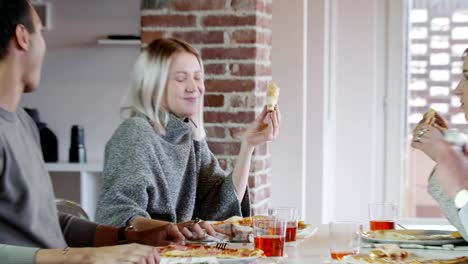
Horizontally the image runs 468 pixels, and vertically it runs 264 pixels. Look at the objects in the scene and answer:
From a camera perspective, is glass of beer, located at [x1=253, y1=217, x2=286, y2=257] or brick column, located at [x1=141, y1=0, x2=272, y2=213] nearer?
glass of beer, located at [x1=253, y1=217, x2=286, y2=257]

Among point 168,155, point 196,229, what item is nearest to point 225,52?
point 168,155

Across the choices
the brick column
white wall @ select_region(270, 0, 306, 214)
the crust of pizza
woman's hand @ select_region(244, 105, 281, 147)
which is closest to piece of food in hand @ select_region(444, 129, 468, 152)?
the crust of pizza

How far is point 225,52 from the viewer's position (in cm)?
416

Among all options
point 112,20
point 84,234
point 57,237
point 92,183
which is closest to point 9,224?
point 57,237

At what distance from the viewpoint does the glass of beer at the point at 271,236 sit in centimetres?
227

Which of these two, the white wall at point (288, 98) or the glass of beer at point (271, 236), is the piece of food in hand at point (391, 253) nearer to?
the glass of beer at point (271, 236)

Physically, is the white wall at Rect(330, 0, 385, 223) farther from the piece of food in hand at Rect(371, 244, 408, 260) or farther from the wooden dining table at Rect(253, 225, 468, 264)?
the piece of food in hand at Rect(371, 244, 408, 260)

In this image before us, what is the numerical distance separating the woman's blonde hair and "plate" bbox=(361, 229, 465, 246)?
2.98 ft

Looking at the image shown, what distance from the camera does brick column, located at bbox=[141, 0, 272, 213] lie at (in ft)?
13.5

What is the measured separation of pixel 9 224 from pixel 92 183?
4.22 meters

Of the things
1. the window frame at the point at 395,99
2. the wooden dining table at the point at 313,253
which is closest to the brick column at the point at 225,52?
the wooden dining table at the point at 313,253

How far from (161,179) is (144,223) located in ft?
0.98

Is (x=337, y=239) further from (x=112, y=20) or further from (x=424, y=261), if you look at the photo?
(x=112, y=20)

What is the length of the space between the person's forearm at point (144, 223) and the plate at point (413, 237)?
0.59 metres
